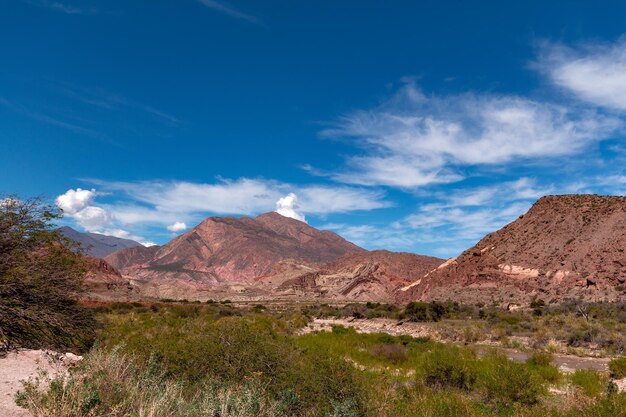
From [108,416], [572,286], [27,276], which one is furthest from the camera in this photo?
[572,286]

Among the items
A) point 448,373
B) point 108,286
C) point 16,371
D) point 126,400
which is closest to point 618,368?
point 448,373

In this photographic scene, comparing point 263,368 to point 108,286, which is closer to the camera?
point 263,368

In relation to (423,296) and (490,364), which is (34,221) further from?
(423,296)

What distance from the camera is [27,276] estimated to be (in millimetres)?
10484

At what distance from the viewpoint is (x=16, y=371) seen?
9.08 m

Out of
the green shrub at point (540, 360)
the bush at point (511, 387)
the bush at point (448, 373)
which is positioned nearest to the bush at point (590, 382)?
the bush at point (511, 387)

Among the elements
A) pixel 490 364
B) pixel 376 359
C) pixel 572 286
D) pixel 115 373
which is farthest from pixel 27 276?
pixel 572 286

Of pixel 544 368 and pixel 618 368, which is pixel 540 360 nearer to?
pixel 544 368

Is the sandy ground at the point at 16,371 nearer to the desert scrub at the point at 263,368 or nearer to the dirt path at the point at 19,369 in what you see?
the dirt path at the point at 19,369

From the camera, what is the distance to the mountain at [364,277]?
90.0 meters

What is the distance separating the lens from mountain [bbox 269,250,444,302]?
90.0m

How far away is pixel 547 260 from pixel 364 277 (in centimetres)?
4723

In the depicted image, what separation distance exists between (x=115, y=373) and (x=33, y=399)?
100 inches

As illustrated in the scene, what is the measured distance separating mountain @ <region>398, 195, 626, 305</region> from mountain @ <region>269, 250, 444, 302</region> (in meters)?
19.1
